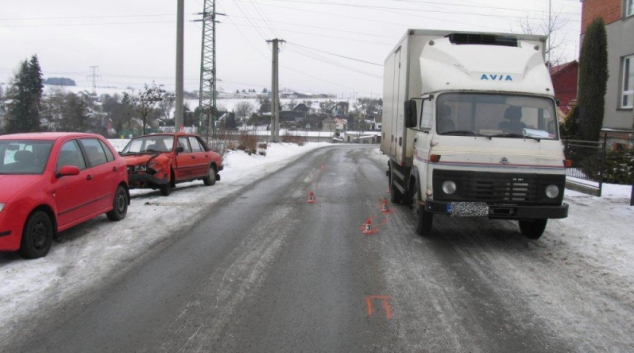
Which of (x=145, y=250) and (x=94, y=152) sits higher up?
(x=94, y=152)

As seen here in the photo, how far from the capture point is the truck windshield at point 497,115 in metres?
7.46

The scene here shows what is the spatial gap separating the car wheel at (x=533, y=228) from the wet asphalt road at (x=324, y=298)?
0.62ft

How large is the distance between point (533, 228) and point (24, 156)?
776cm

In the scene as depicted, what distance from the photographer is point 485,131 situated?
7.43 metres

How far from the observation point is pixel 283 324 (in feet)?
14.8

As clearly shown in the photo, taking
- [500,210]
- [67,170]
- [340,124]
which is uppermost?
[340,124]

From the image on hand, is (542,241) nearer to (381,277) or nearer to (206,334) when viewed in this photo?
(381,277)

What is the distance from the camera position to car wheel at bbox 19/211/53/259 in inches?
247

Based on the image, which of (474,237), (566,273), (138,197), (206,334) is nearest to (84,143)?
(138,197)

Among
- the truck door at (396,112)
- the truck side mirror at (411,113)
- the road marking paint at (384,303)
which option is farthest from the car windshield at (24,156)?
the truck door at (396,112)

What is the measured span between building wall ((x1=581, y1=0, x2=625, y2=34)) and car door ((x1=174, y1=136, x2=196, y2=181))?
15403 millimetres

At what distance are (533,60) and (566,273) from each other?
12.0 feet

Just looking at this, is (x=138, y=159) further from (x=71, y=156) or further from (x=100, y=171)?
(x=71, y=156)

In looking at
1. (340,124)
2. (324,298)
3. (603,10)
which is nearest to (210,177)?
(324,298)
